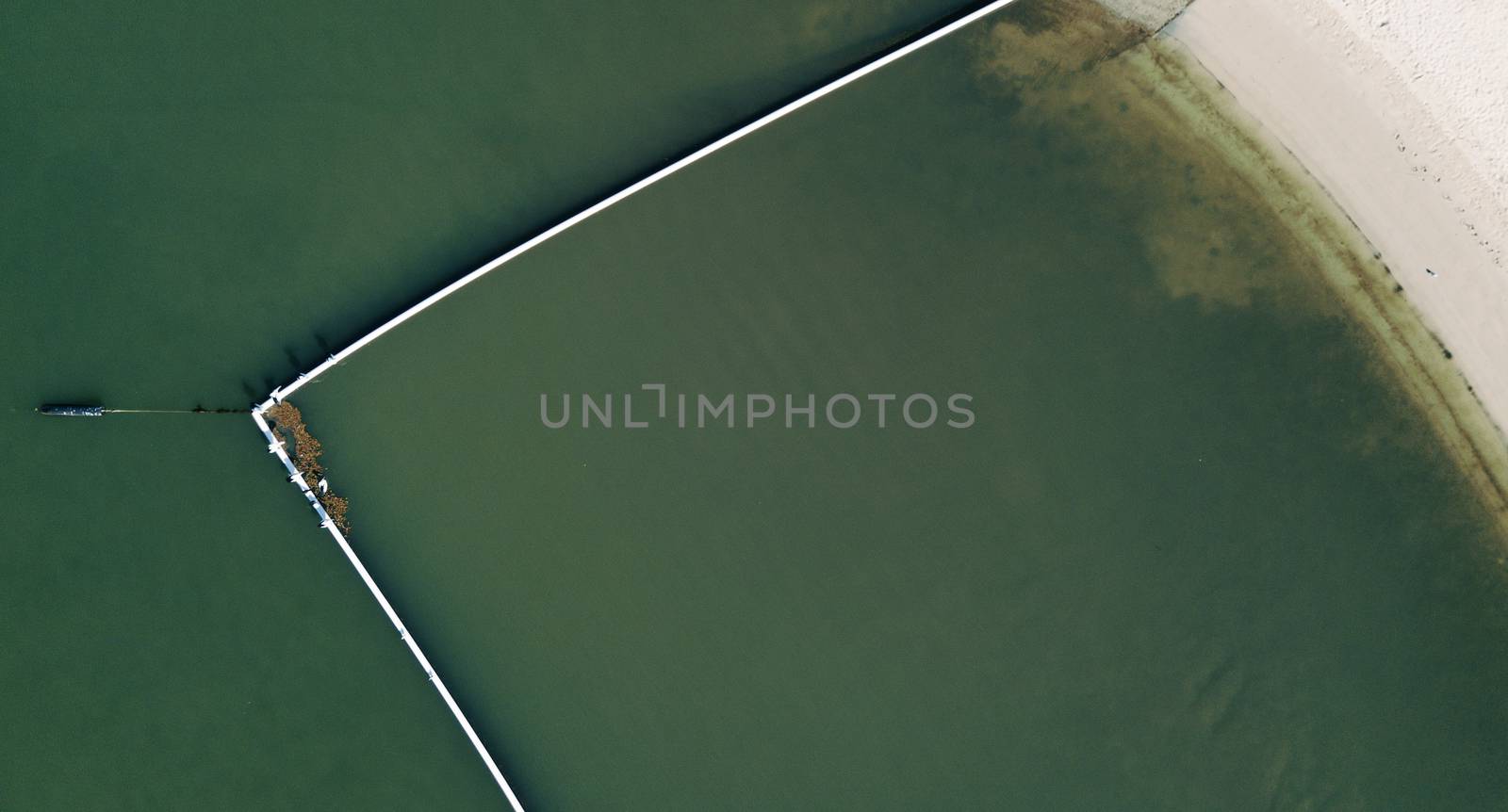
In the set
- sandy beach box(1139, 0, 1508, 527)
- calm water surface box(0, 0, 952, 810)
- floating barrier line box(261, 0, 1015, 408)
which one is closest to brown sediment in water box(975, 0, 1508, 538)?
sandy beach box(1139, 0, 1508, 527)

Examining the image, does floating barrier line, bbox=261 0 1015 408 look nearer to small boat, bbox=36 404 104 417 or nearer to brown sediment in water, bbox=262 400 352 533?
brown sediment in water, bbox=262 400 352 533

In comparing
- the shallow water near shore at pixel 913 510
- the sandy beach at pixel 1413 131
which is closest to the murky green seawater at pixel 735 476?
the shallow water near shore at pixel 913 510

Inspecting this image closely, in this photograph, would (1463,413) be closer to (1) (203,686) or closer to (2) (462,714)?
(2) (462,714)

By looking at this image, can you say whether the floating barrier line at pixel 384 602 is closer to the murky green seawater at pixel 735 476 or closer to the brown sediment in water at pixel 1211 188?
the murky green seawater at pixel 735 476

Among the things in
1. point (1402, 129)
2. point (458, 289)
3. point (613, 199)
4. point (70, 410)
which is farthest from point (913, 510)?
point (70, 410)

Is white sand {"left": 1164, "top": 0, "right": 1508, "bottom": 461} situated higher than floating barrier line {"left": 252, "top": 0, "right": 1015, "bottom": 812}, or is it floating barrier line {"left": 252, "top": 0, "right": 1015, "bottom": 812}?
floating barrier line {"left": 252, "top": 0, "right": 1015, "bottom": 812}
